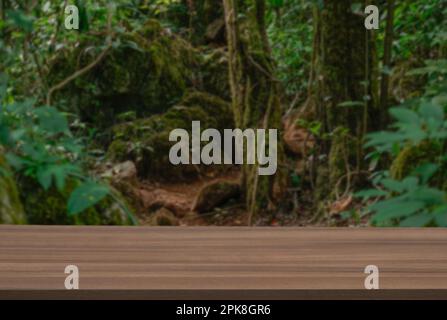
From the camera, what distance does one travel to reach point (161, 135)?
4.66 feet

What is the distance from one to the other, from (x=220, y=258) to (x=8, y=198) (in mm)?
421

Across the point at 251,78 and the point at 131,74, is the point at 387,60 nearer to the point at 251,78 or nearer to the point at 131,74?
the point at 251,78

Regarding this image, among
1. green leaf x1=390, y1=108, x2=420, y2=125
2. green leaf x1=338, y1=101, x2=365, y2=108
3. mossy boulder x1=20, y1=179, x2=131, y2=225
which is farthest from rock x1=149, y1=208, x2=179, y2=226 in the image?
green leaf x1=390, y1=108, x2=420, y2=125

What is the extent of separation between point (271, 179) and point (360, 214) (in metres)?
0.20

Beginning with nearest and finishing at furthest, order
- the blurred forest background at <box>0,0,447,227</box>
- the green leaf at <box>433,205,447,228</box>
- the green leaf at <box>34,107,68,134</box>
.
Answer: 1. the green leaf at <box>433,205,447,228</box>
2. the green leaf at <box>34,107,68,134</box>
3. the blurred forest background at <box>0,0,447,227</box>

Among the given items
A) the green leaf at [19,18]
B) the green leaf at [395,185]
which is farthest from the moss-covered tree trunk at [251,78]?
the green leaf at [19,18]

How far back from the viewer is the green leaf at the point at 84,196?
114 cm

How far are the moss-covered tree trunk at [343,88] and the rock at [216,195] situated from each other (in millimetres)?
181

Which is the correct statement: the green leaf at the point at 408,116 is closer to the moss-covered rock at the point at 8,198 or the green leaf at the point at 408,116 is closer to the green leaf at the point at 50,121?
the green leaf at the point at 50,121

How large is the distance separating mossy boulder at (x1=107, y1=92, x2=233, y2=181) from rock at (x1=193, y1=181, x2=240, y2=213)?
1.8 inches

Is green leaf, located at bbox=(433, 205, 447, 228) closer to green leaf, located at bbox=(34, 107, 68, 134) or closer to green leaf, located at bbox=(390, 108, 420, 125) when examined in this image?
green leaf, located at bbox=(390, 108, 420, 125)

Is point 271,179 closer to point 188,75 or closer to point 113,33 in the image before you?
point 188,75

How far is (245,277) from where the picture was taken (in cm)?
92

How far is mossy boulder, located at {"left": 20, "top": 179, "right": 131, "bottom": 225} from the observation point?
1219 millimetres
